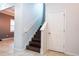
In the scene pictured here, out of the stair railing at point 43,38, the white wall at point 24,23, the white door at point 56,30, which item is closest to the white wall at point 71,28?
the white door at point 56,30

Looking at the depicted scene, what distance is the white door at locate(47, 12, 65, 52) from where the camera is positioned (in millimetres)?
3963

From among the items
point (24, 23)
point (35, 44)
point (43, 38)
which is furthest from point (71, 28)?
point (24, 23)

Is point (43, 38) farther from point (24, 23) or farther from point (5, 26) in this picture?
point (5, 26)

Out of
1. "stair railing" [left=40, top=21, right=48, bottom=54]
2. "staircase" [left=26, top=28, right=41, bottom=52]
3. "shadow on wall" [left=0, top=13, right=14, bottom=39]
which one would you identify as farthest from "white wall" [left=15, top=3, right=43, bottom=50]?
"shadow on wall" [left=0, top=13, right=14, bottom=39]

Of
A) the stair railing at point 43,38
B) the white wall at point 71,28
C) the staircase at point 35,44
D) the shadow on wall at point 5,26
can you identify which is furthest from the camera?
the shadow on wall at point 5,26

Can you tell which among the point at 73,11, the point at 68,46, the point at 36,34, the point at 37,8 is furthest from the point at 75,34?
the point at 37,8

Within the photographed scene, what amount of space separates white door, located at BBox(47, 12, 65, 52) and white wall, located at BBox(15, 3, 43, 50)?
3.05 feet

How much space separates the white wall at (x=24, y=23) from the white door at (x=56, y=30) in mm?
929

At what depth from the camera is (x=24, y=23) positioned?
14.5 ft

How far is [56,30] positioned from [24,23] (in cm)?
130

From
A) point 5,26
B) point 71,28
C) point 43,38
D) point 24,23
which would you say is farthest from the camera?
point 5,26

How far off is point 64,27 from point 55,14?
2.10 feet

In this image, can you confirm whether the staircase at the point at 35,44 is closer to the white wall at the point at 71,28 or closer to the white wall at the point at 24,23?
the white wall at the point at 24,23

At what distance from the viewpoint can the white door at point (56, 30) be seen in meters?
3.96
